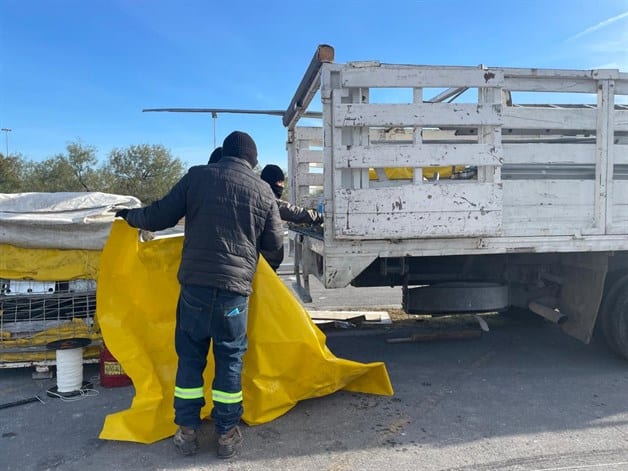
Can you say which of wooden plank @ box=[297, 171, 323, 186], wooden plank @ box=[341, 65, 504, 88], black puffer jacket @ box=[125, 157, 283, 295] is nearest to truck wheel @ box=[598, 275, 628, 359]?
wooden plank @ box=[341, 65, 504, 88]

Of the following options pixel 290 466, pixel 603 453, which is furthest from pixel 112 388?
pixel 603 453

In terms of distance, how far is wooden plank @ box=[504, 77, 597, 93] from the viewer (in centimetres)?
399

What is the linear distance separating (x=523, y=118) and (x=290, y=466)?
313 centimetres

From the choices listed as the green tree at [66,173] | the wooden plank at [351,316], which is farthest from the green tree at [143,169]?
the wooden plank at [351,316]

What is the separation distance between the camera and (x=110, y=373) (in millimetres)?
4195

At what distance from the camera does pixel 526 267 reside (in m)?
4.93

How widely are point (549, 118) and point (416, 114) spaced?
122cm

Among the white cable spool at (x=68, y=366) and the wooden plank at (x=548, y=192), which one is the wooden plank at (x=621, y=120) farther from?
the white cable spool at (x=68, y=366)

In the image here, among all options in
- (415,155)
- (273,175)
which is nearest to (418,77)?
(415,155)

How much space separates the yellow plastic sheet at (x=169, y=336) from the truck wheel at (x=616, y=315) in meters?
2.70

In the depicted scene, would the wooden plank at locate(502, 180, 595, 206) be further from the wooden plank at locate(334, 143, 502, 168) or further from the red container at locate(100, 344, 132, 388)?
the red container at locate(100, 344, 132, 388)

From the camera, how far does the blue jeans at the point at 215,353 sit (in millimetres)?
3098

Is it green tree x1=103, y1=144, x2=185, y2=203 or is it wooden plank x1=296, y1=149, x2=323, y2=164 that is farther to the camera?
green tree x1=103, y1=144, x2=185, y2=203

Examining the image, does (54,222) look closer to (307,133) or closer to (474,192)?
(307,133)
